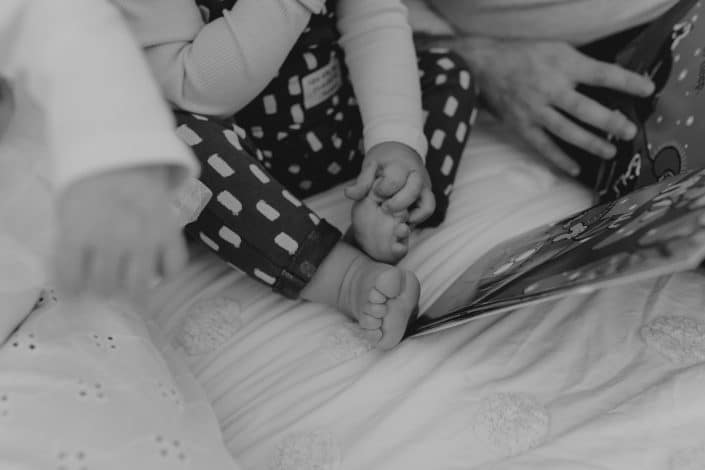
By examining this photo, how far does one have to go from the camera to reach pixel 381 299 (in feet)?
1.86

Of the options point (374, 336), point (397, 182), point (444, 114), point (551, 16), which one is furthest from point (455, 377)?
point (551, 16)

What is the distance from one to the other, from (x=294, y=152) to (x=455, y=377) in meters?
0.28

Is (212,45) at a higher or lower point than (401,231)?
higher

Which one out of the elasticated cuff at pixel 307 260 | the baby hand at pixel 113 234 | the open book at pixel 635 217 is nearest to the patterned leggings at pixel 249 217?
the elasticated cuff at pixel 307 260

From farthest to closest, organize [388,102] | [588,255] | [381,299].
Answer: [388,102]
[381,299]
[588,255]

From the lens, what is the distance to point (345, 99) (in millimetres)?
749

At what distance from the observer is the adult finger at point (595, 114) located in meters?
0.71

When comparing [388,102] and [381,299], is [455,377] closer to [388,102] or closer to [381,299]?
[381,299]

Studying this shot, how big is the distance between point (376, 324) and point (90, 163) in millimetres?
286

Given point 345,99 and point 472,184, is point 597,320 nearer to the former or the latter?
point 472,184

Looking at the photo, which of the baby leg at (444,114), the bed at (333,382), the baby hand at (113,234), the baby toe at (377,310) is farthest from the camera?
the baby leg at (444,114)

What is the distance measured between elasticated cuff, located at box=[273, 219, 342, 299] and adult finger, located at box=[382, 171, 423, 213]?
0.18 ft

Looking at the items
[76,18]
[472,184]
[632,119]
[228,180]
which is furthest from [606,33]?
[76,18]

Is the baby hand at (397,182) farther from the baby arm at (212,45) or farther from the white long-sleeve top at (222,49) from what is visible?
the baby arm at (212,45)
